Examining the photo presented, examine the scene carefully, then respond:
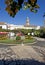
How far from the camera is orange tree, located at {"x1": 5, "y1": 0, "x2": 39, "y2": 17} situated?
2.78 metres

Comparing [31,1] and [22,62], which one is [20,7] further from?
[22,62]

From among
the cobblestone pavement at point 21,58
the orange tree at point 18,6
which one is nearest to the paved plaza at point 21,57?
the cobblestone pavement at point 21,58

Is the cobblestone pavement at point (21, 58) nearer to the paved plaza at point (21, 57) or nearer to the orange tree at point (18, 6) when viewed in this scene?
the paved plaza at point (21, 57)

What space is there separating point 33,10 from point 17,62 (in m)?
11.2

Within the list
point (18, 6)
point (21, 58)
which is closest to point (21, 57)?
point (21, 58)

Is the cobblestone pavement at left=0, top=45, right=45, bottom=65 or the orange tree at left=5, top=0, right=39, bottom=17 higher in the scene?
the orange tree at left=5, top=0, right=39, bottom=17

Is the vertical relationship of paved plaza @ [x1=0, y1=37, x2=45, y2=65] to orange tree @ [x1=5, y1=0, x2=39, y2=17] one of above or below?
below

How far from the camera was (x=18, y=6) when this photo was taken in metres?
2.87

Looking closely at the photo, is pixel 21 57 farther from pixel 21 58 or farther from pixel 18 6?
pixel 18 6

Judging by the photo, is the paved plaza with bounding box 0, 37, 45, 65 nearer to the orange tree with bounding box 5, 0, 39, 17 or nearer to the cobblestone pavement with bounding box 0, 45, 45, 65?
the cobblestone pavement with bounding box 0, 45, 45, 65

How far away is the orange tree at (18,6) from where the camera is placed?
2.78m

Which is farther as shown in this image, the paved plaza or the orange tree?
the paved plaza

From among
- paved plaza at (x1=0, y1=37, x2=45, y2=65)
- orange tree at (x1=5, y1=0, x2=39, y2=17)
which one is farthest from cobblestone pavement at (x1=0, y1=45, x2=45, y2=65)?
orange tree at (x1=5, y1=0, x2=39, y2=17)

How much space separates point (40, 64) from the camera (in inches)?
520
